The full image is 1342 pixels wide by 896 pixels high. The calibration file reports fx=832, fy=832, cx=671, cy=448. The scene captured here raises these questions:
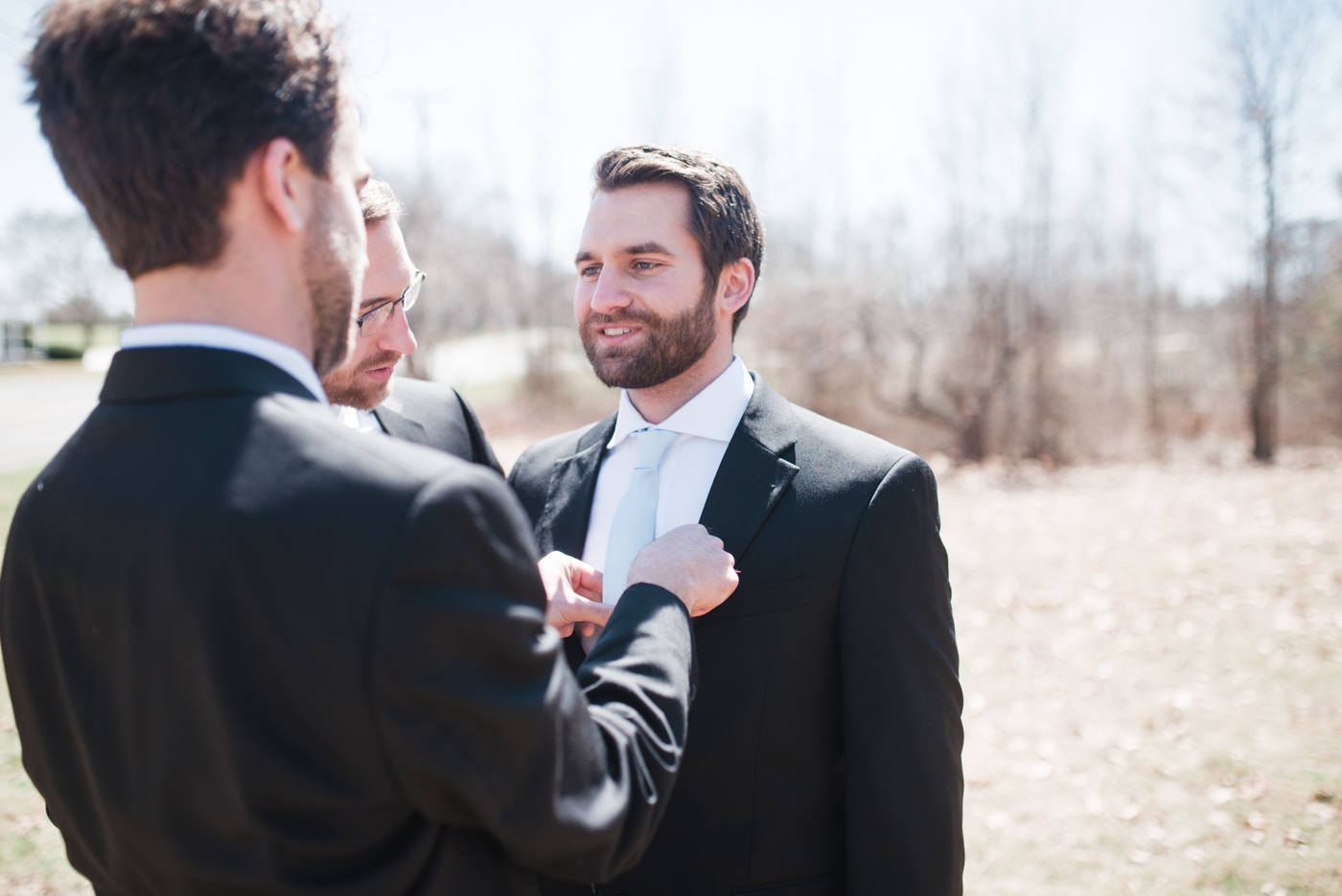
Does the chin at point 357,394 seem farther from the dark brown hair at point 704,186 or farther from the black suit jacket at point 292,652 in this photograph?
the black suit jacket at point 292,652

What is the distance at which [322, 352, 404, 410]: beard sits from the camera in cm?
281

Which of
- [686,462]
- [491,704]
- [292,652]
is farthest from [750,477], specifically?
[292,652]

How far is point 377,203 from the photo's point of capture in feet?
9.48

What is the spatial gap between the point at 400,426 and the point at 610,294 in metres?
1.26

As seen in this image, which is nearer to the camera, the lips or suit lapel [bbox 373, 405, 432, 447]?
the lips

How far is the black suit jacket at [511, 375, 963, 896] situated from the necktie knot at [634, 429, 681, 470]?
32 cm

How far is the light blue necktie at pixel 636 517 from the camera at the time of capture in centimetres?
211

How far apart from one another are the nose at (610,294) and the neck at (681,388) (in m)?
0.26

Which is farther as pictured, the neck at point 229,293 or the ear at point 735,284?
the ear at point 735,284

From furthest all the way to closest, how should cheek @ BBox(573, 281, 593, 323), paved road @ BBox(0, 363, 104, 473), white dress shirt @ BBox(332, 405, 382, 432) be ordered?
paved road @ BBox(0, 363, 104, 473), white dress shirt @ BBox(332, 405, 382, 432), cheek @ BBox(573, 281, 593, 323)

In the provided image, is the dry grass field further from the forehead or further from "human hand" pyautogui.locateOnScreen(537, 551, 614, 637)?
the forehead

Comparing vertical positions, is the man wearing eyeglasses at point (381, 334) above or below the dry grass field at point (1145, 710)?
above

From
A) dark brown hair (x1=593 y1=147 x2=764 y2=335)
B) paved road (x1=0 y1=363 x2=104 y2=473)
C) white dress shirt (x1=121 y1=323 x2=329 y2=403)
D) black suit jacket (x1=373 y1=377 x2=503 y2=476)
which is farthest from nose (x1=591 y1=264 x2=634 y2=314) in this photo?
paved road (x1=0 y1=363 x2=104 y2=473)

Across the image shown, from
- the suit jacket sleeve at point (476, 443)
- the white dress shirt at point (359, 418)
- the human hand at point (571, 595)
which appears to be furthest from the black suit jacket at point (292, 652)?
the suit jacket sleeve at point (476, 443)
